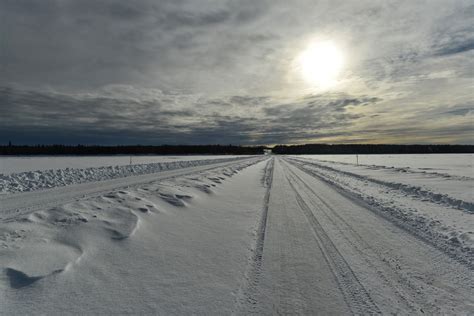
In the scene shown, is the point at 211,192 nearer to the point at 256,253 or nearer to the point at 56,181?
the point at 256,253

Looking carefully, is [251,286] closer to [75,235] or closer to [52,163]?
[75,235]

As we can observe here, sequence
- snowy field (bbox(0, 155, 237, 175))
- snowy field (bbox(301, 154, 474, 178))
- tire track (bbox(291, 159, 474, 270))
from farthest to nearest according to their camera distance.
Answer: snowy field (bbox(0, 155, 237, 175)) → snowy field (bbox(301, 154, 474, 178)) → tire track (bbox(291, 159, 474, 270))

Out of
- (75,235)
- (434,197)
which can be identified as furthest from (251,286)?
(434,197)

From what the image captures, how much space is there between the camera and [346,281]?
3.56 m

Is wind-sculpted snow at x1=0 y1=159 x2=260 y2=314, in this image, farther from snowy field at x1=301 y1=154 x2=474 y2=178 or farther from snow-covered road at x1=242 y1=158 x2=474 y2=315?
snowy field at x1=301 y1=154 x2=474 y2=178

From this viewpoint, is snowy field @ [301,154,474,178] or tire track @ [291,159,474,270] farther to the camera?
snowy field @ [301,154,474,178]

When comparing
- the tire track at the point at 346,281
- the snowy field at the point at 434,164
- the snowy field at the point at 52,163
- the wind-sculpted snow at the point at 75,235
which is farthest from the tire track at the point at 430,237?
the snowy field at the point at 52,163

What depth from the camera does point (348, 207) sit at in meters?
8.23

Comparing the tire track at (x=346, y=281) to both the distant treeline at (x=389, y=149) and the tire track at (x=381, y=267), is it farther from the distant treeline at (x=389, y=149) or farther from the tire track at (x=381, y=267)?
the distant treeline at (x=389, y=149)

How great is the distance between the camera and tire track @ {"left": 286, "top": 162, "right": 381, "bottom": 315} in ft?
9.80

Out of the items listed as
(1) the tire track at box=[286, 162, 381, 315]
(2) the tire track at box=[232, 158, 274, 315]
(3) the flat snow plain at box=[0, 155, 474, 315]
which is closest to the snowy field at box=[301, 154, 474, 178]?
(3) the flat snow plain at box=[0, 155, 474, 315]

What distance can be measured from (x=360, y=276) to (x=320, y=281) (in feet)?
1.92

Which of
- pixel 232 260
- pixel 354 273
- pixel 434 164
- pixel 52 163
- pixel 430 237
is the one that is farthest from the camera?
pixel 52 163

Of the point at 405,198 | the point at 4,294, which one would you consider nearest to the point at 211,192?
the point at 405,198
